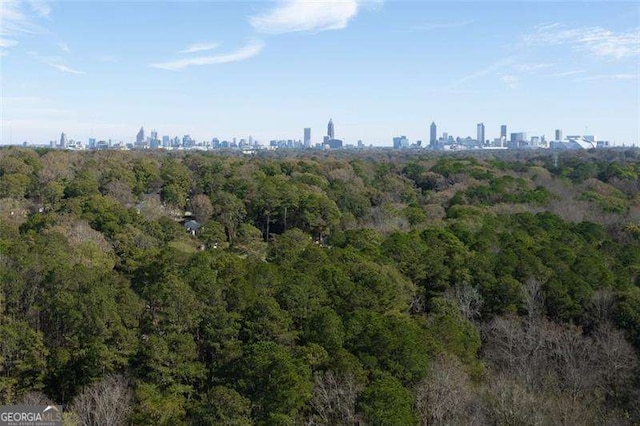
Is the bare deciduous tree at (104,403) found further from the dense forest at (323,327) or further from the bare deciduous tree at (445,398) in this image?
the bare deciduous tree at (445,398)

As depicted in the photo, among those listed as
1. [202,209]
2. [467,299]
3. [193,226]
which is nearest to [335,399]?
[467,299]

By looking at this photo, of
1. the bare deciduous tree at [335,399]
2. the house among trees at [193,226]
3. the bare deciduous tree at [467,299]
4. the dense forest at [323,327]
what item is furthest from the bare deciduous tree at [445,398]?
the house among trees at [193,226]

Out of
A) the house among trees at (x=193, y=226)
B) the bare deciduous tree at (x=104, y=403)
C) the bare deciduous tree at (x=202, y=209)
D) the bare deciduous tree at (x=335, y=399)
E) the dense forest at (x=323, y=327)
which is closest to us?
the bare deciduous tree at (x=104, y=403)

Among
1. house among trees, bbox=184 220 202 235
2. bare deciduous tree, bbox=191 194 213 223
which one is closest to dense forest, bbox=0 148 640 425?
house among trees, bbox=184 220 202 235

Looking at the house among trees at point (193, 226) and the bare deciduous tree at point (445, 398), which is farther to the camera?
the house among trees at point (193, 226)

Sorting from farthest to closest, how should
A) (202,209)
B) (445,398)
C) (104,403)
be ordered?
(202,209) → (445,398) → (104,403)

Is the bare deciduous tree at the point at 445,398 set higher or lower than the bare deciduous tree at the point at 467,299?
lower

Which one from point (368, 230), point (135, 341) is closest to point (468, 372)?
point (135, 341)

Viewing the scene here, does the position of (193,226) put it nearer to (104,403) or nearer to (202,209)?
(202,209)
